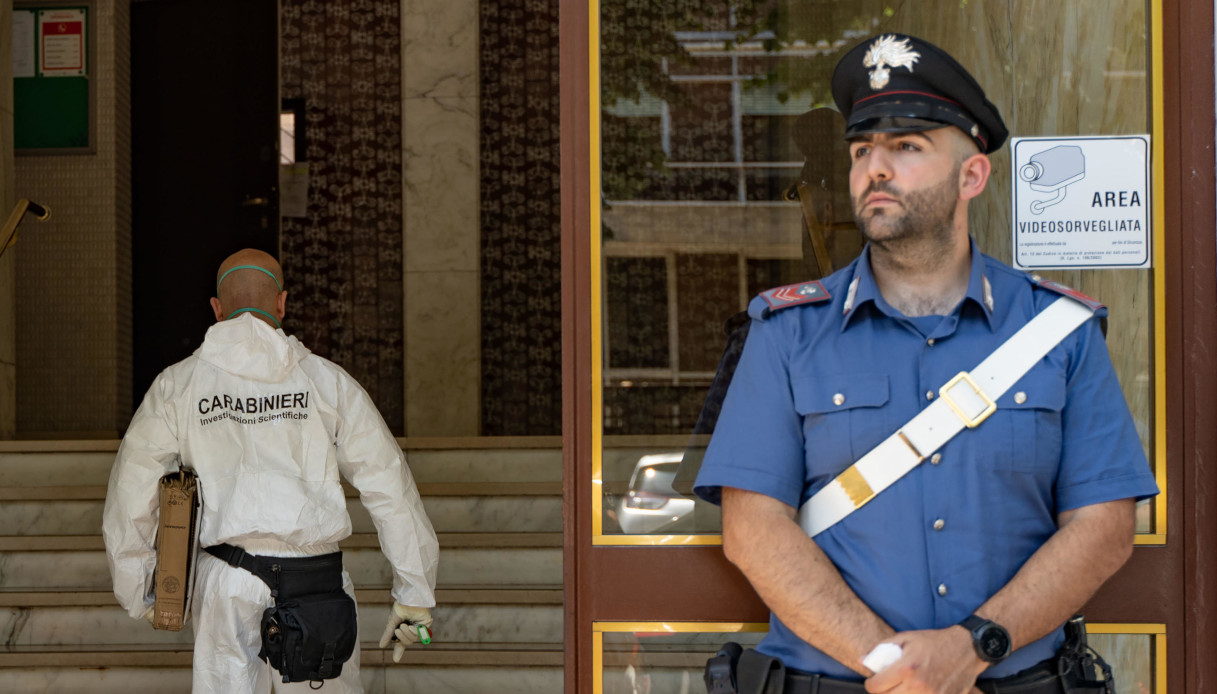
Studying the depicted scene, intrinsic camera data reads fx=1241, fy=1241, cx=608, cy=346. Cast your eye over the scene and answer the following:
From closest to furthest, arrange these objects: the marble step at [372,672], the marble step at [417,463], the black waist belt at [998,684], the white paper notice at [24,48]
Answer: the black waist belt at [998,684] < the marble step at [372,672] < the marble step at [417,463] < the white paper notice at [24,48]

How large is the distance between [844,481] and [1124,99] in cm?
116

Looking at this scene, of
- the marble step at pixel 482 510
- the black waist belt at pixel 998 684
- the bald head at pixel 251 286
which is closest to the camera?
the black waist belt at pixel 998 684

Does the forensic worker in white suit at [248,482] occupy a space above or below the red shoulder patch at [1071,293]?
below

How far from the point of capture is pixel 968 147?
6.83 feet

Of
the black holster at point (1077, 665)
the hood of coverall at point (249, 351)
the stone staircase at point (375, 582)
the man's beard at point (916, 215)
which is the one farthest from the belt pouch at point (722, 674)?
A: the stone staircase at point (375, 582)

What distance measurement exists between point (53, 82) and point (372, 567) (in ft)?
14.2

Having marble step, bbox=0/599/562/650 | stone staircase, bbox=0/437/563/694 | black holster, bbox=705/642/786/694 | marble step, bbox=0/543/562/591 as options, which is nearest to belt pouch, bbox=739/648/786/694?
black holster, bbox=705/642/786/694

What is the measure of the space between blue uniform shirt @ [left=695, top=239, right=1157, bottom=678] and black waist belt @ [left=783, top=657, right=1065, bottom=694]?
0.06 ft

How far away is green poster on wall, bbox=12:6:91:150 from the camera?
25.1 ft

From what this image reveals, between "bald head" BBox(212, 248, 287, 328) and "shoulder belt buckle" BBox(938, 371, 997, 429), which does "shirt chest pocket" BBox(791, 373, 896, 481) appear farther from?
"bald head" BBox(212, 248, 287, 328)

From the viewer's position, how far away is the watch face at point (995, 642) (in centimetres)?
185

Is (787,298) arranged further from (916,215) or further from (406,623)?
(406,623)

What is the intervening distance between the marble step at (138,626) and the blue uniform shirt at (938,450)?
9.45 feet

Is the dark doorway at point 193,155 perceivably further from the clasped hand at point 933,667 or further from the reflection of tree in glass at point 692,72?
the clasped hand at point 933,667
